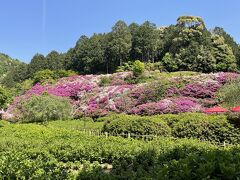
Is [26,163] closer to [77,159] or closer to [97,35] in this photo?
[77,159]

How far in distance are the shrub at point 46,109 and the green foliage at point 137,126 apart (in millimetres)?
11391

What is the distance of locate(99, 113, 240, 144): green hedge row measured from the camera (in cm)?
1575

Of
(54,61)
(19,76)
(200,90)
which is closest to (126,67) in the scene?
(54,61)

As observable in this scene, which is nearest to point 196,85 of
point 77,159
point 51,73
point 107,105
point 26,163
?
point 107,105

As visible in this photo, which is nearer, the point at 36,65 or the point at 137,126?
the point at 137,126

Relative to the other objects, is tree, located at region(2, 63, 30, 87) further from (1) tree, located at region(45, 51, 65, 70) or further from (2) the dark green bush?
(2) the dark green bush

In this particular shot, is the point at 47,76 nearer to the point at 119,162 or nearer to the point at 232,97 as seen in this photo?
the point at 232,97

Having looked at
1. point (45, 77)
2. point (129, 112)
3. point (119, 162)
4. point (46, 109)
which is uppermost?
point (45, 77)

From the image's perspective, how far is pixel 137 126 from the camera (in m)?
16.9

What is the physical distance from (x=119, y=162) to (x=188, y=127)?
7.48 m

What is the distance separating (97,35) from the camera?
6275 cm

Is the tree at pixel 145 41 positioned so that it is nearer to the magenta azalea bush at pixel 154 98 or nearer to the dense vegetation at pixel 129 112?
the dense vegetation at pixel 129 112

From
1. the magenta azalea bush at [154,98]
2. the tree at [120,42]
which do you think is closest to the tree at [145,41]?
the tree at [120,42]

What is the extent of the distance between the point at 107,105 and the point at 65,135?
1412cm
